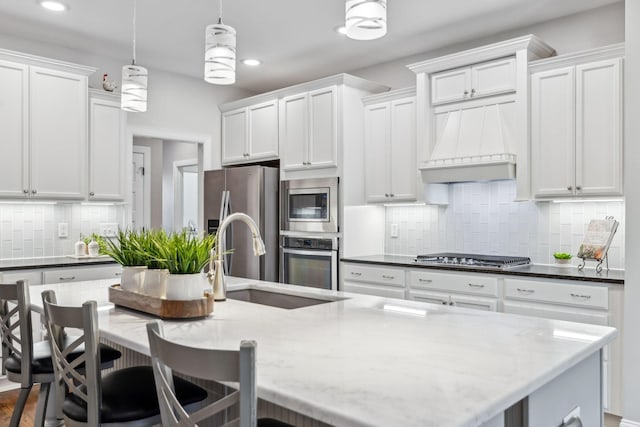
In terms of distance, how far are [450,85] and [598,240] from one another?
1.56m

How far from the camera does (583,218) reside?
11.9ft

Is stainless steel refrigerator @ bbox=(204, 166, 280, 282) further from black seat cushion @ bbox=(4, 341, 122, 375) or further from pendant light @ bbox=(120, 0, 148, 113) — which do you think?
black seat cushion @ bbox=(4, 341, 122, 375)

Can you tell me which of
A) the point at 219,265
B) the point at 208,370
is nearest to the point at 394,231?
the point at 219,265

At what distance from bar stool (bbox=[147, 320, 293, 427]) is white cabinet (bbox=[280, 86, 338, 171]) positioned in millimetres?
3416

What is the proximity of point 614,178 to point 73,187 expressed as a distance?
13.2 feet

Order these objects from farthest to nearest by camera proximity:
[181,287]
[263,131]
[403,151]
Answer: [263,131], [403,151], [181,287]

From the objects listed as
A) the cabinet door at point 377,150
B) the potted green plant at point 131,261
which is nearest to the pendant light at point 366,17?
the potted green plant at point 131,261

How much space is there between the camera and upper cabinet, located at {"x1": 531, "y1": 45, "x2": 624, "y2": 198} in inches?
126

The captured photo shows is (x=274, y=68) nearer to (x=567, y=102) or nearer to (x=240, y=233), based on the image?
(x=240, y=233)

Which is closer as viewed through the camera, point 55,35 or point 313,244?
point 55,35

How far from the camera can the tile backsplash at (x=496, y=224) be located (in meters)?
3.64

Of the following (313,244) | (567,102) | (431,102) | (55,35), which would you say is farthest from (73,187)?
(567,102)

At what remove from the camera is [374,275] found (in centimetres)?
416

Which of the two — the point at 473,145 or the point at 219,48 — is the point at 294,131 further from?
the point at 219,48
